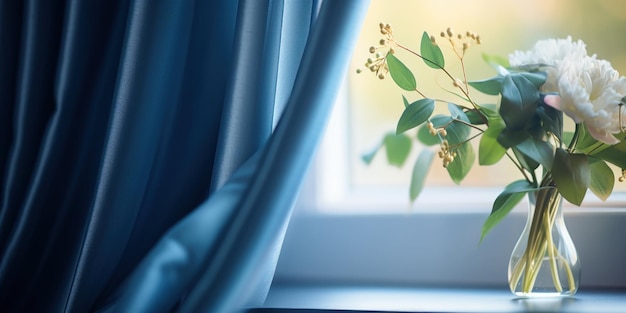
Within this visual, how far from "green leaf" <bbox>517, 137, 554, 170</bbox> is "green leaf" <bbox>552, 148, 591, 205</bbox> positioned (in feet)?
0.04

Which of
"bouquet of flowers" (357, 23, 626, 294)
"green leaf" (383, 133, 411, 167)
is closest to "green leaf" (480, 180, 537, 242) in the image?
"bouquet of flowers" (357, 23, 626, 294)

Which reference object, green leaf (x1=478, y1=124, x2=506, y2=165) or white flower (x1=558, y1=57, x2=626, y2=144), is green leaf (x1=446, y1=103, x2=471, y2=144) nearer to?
green leaf (x1=478, y1=124, x2=506, y2=165)

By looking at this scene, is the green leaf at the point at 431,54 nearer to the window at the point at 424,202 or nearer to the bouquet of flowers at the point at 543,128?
the bouquet of flowers at the point at 543,128

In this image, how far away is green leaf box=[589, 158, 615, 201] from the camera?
903 millimetres

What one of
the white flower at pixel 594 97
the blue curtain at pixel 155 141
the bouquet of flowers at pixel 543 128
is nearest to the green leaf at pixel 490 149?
the bouquet of flowers at pixel 543 128

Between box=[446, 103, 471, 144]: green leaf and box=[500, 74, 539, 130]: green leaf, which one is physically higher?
box=[500, 74, 539, 130]: green leaf

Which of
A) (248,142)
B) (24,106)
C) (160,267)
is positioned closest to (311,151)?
(248,142)

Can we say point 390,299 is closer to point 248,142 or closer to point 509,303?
point 509,303

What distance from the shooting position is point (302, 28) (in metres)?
0.97

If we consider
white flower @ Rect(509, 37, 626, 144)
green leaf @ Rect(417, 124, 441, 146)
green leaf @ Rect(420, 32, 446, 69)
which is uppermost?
green leaf @ Rect(420, 32, 446, 69)

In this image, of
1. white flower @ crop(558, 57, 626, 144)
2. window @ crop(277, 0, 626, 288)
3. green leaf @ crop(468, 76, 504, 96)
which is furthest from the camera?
window @ crop(277, 0, 626, 288)

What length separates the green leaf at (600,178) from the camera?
2.96 ft

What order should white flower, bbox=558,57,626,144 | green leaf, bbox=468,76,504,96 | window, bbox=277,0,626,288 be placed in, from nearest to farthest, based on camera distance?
1. white flower, bbox=558,57,626,144
2. green leaf, bbox=468,76,504,96
3. window, bbox=277,0,626,288

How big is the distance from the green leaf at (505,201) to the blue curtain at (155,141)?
0.84ft
